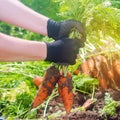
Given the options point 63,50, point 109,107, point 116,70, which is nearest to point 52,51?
point 63,50

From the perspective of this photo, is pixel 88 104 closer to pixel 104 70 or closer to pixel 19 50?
pixel 104 70

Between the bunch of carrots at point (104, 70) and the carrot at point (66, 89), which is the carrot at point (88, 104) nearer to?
the carrot at point (66, 89)

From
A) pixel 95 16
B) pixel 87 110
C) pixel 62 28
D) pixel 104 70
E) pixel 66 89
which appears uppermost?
pixel 95 16

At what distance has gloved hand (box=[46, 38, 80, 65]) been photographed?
2.21 meters

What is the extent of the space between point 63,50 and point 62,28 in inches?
6.1

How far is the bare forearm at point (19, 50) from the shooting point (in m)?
2.06

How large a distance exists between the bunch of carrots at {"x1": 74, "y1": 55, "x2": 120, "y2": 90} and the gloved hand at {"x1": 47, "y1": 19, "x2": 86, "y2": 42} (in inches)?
32.6

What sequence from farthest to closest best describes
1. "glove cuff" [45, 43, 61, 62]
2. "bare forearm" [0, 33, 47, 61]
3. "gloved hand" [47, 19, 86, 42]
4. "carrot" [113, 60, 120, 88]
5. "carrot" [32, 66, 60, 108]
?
"carrot" [113, 60, 120, 88] → "carrot" [32, 66, 60, 108] → "gloved hand" [47, 19, 86, 42] → "glove cuff" [45, 43, 61, 62] → "bare forearm" [0, 33, 47, 61]

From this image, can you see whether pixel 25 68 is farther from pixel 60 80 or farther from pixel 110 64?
pixel 60 80

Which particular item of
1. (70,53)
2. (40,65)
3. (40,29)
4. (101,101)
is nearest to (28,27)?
(40,29)

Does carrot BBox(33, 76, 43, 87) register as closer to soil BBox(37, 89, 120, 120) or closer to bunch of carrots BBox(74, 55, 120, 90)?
soil BBox(37, 89, 120, 120)

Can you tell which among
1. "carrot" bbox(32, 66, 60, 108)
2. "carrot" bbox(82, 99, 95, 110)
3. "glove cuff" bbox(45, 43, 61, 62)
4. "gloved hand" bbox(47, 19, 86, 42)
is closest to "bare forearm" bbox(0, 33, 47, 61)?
"glove cuff" bbox(45, 43, 61, 62)

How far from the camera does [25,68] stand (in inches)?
139

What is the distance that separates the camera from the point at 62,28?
2.32m
